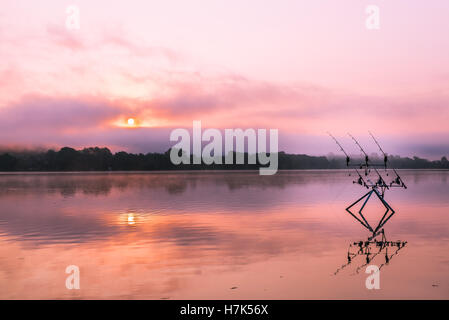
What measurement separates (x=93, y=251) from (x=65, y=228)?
854cm

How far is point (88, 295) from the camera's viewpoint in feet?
43.4

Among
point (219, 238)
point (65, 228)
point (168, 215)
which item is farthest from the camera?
point (168, 215)

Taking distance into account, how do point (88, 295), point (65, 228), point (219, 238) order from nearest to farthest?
point (88, 295) → point (219, 238) → point (65, 228)

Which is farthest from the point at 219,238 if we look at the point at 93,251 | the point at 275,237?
the point at 93,251

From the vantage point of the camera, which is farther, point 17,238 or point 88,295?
point 17,238

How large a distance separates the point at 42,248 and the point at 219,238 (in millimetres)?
8208

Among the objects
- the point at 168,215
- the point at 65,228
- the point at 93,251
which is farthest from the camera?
the point at 168,215

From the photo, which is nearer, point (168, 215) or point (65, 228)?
point (65, 228)
